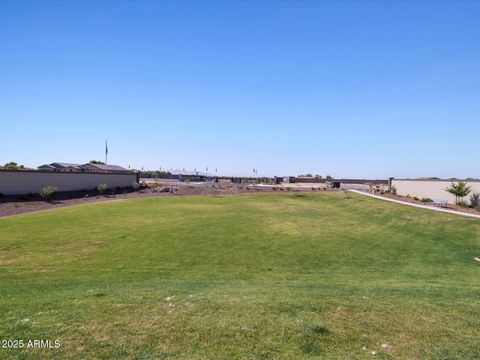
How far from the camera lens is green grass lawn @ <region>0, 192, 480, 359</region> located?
5375 mm

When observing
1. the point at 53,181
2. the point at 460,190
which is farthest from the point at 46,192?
the point at 460,190

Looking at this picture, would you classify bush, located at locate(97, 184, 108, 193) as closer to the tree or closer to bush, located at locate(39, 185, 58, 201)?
bush, located at locate(39, 185, 58, 201)

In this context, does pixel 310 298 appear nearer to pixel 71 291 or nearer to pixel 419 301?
pixel 419 301

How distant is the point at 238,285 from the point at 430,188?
41.1m

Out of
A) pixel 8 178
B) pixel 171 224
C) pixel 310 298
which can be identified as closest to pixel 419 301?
pixel 310 298

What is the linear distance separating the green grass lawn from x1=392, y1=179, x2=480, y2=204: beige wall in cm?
1207

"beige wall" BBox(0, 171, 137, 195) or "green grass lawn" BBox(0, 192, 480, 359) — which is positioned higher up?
"beige wall" BBox(0, 171, 137, 195)

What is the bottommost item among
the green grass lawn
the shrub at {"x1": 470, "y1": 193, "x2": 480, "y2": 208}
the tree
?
the green grass lawn

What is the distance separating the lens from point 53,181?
4100 centimetres

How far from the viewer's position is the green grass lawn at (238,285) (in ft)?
17.6

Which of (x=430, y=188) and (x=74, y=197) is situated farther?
(x=430, y=188)

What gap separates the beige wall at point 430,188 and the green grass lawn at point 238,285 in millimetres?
12070

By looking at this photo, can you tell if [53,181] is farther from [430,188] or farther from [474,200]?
[474,200]

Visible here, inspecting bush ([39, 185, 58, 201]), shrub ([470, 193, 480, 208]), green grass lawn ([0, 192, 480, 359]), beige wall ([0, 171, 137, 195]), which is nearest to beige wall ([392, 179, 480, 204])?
shrub ([470, 193, 480, 208])
